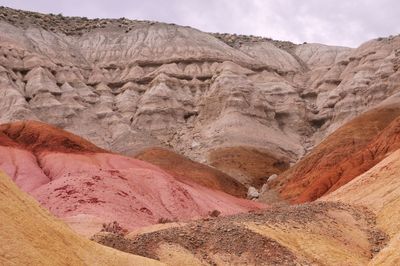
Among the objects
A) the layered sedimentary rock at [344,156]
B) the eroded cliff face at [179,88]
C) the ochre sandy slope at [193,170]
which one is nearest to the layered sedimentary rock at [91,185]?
the ochre sandy slope at [193,170]

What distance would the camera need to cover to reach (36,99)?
262 ft

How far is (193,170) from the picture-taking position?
208 ft

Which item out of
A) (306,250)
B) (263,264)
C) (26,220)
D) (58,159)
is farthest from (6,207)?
(58,159)

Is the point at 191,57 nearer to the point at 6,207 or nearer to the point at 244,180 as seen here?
the point at 244,180

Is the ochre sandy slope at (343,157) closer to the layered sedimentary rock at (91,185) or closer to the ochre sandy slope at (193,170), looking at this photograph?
the ochre sandy slope at (193,170)

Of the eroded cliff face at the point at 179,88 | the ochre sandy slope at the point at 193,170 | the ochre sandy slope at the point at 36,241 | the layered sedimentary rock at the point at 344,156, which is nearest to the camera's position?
the ochre sandy slope at the point at 36,241

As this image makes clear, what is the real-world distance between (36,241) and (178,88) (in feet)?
238

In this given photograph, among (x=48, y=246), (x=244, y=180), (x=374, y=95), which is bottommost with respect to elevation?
(x=48, y=246)

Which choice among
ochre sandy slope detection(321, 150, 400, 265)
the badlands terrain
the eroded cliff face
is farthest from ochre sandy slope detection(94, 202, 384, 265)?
the eroded cliff face

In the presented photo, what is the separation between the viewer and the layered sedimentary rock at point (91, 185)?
34781mm

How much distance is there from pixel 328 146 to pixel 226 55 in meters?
36.0

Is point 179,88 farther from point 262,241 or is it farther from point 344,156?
point 262,241

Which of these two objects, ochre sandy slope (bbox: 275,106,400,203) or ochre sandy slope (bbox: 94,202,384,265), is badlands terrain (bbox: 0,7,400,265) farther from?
ochre sandy slope (bbox: 275,106,400,203)

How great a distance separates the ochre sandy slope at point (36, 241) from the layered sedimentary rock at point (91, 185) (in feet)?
32.1
